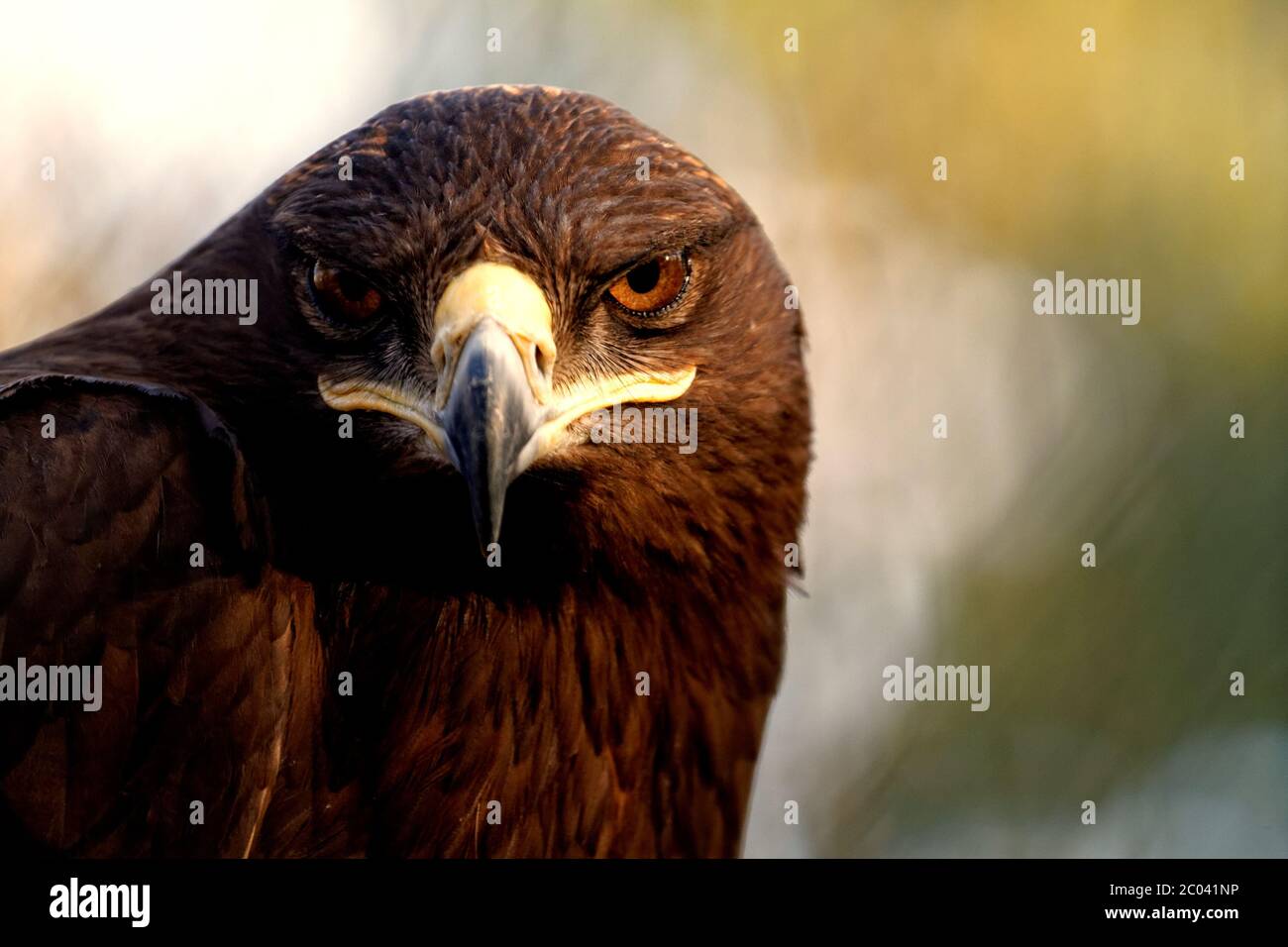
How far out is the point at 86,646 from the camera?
241 centimetres

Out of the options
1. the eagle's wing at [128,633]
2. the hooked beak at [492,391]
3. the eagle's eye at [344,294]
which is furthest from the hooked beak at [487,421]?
the eagle's wing at [128,633]

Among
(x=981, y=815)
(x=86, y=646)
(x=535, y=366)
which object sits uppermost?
(x=535, y=366)

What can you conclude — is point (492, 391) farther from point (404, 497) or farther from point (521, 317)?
point (404, 497)

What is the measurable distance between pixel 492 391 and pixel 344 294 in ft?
1.61

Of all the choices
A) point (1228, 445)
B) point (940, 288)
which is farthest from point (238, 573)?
point (1228, 445)

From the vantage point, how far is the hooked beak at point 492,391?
2248 mm

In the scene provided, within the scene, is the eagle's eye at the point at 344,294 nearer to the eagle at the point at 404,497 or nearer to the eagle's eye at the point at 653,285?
the eagle at the point at 404,497

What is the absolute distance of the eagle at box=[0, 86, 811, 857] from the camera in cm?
243

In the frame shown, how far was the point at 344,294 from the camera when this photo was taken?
8.36 feet

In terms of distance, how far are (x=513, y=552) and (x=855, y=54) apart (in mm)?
3871

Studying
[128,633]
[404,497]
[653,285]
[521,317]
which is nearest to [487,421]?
[521,317]

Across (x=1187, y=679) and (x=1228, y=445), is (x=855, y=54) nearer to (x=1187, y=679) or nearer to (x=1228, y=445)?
(x=1228, y=445)

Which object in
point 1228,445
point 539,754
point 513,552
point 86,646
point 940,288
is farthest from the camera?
point 940,288

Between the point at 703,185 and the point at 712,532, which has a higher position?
the point at 703,185
